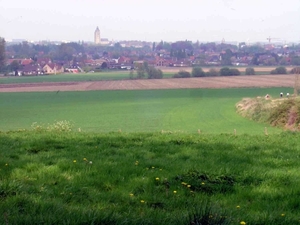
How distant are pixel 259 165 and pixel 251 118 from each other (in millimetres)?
32476

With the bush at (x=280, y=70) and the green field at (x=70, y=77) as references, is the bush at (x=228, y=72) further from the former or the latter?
the green field at (x=70, y=77)

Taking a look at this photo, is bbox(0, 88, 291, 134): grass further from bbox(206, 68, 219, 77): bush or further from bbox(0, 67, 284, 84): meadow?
bbox(206, 68, 219, 77): bush

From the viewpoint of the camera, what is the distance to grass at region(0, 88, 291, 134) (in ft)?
116

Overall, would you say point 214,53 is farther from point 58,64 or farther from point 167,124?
point 167,124

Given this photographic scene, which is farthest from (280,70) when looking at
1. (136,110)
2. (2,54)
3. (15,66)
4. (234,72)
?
(2,54)

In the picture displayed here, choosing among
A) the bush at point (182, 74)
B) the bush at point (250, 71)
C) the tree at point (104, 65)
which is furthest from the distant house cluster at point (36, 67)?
the bush at point (250, 71)

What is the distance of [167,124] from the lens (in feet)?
120

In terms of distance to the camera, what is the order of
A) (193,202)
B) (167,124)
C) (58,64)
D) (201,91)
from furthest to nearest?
(58,64) < (201,91) < (167,124) < (193,202)

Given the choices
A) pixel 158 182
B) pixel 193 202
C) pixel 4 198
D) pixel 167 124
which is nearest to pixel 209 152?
pixel 158 182

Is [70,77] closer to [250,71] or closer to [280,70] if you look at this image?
[250,71]

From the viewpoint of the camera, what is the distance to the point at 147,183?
242 inches

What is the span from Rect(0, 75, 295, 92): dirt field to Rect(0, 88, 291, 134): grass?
1.87 metres

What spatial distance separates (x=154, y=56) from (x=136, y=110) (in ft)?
128

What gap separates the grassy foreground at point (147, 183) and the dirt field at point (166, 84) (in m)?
50.8
